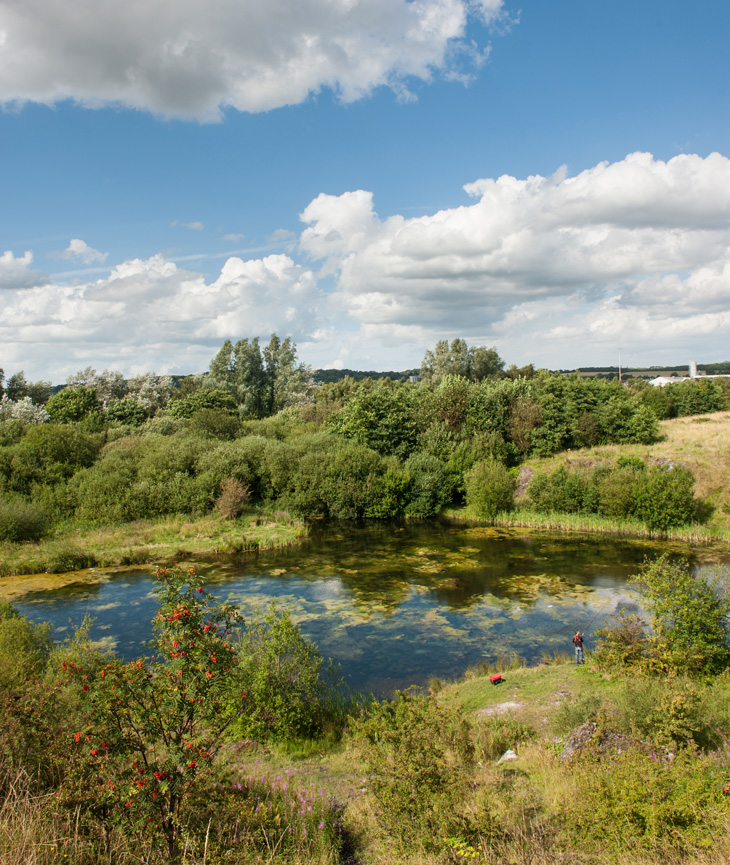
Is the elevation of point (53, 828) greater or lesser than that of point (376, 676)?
greater

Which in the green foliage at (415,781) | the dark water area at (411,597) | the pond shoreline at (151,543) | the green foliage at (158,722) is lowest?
the dark water area at (411,597)

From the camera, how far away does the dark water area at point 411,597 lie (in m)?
17.5

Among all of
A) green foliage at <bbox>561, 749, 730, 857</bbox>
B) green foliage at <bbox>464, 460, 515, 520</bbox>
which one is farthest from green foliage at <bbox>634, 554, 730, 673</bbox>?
green foliage at <bbox>464, 460, 515, 520</bbox>

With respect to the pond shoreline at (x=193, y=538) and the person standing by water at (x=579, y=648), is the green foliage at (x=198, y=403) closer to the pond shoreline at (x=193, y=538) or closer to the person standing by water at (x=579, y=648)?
the pond shoreline at (x=193, y=538)

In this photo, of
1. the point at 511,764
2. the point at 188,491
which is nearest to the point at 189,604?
the point at 511,764

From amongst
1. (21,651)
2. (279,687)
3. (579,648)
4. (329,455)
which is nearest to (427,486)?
(329,455)

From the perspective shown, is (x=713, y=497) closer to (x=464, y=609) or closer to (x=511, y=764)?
(x=464, y=609)

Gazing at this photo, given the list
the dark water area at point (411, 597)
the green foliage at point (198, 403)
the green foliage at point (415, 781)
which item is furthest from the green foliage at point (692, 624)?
the green foliage at point (198, 403)

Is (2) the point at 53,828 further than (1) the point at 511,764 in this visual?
No

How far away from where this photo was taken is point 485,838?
581 centimetres

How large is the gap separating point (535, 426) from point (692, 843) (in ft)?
140

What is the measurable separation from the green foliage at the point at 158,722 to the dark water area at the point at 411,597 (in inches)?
398

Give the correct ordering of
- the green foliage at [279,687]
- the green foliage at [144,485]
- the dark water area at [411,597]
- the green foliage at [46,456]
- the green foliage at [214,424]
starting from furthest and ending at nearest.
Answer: the green foliage at [214,424], the green foliage at [46,456], the green foliage at [144,485], the dark water area at [411,597], the green foliage at [279,687]

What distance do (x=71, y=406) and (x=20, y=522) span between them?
91.1 ft
